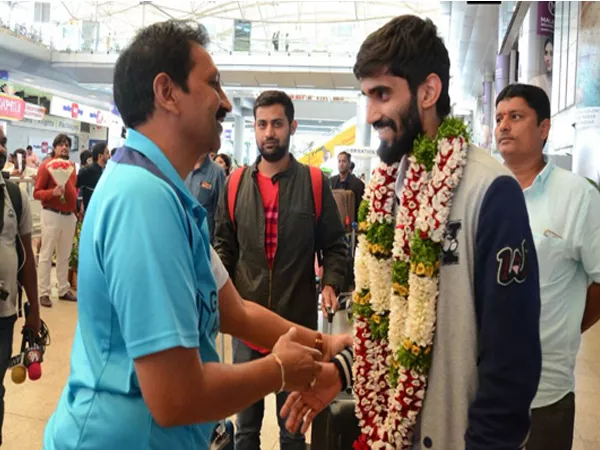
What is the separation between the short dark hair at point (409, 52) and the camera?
136 cm

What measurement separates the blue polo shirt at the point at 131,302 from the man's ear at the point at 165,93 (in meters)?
0.09

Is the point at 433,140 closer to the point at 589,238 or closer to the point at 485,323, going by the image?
the point at 485,323

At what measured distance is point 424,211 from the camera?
1.37 metres

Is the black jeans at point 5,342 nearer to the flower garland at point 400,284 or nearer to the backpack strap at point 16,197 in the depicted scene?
the backpack strap at point 16,197

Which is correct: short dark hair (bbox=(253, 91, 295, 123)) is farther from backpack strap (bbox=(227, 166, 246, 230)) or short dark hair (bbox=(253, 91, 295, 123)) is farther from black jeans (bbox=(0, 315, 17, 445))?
black jeans (bbox=(0, 315, 17, 445))

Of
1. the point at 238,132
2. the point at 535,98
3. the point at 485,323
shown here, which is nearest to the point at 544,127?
the point at 535,98

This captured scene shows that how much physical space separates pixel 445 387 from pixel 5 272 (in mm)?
2195

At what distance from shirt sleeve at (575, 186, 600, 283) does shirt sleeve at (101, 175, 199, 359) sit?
153 cm

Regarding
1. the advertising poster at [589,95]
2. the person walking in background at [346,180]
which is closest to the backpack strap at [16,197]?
the advertising poster at [589,95]

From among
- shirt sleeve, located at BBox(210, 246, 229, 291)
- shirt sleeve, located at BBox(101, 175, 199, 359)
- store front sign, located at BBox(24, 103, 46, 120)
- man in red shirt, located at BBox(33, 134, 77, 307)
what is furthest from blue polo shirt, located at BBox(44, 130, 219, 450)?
store front sign, located at BBox(24, 103, 46, 120)

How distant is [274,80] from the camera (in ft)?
59.4

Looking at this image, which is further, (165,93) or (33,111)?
(33,111)

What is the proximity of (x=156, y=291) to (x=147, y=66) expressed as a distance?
20.3 inches

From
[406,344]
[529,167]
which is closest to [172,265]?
[406,344]
